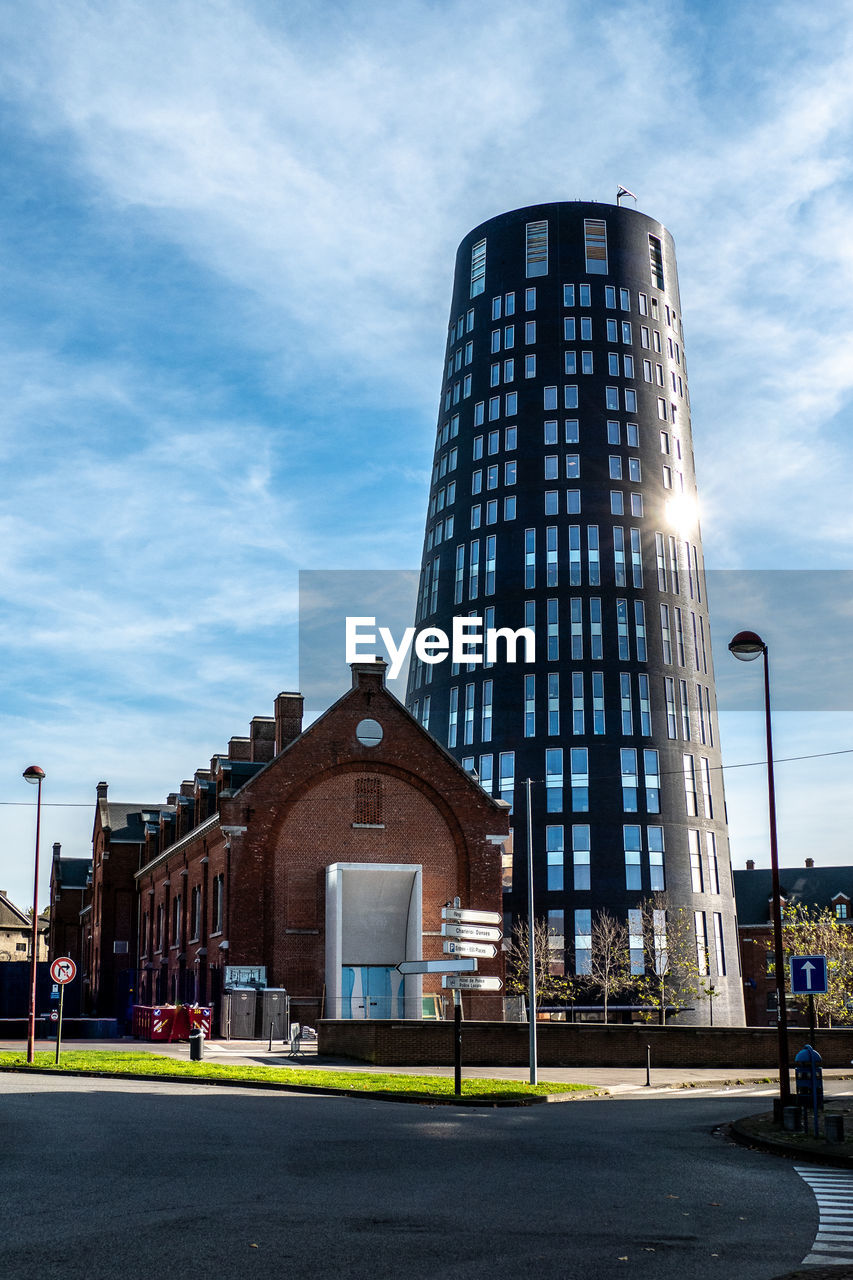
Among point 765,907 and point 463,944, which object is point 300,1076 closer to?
point 463,944

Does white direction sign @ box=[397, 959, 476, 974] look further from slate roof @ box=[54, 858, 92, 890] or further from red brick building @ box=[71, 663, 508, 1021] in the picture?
slate roof @ box=[54, 858, 92, 890]

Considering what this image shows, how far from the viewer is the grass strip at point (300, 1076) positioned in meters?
26.6

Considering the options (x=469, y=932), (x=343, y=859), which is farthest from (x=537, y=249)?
(x=469, y=932)

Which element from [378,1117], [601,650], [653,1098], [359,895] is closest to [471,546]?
[601,650]

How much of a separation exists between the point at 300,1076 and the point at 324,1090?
217 cm

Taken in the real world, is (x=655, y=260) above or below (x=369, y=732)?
above

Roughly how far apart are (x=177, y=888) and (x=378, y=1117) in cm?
4166

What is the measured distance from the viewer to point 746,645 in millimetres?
22625

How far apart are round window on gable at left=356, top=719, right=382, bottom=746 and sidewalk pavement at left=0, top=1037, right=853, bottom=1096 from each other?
12.9 m

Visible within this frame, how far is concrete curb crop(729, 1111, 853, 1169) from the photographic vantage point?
16891mm

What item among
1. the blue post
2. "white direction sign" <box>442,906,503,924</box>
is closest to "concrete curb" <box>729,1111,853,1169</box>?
the blue post

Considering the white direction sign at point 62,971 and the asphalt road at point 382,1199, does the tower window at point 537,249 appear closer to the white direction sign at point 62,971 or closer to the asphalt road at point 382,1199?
the white direction sign at point 62,971

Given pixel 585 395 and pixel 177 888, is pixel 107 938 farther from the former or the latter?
pixel 585 395

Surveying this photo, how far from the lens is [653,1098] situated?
94.6 ft
